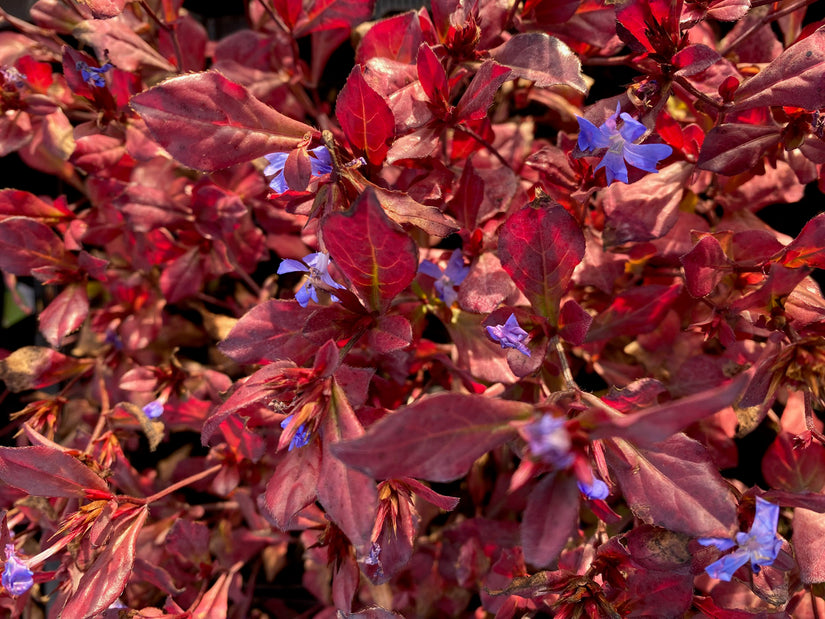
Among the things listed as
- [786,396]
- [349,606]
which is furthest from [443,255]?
[786,396]

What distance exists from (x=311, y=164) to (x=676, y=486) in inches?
21.0

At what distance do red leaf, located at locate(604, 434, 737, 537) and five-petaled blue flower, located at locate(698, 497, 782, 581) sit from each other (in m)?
0.02

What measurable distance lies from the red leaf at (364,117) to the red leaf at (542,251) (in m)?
→ 0.18

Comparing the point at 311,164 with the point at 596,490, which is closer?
the point at 596,490

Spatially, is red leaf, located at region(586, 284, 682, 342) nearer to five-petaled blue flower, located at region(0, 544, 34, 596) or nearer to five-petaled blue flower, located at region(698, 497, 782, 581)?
five-petaled blue flower, located at region(698, 497, 782, 581)

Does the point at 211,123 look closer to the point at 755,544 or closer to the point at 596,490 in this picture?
the point at 596,490

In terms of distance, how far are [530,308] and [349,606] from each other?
Result: 18.1 inches

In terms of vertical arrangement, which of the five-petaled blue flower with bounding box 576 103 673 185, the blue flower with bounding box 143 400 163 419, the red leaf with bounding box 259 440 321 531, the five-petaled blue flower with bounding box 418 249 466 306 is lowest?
the blue flower with bounding box 143 400 163 419

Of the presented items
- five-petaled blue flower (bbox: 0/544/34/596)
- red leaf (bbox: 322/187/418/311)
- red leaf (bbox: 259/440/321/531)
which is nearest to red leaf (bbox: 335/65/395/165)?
red leaf (bbox: 322/187/418/311)

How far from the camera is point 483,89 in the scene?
717 millimetres

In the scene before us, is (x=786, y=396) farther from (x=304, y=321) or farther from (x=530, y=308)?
(x=304, y=321)

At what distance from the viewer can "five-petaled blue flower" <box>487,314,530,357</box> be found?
2.35ft

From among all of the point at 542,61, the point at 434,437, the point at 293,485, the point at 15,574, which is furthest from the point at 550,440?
the point at 15,574

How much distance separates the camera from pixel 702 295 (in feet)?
2.53
